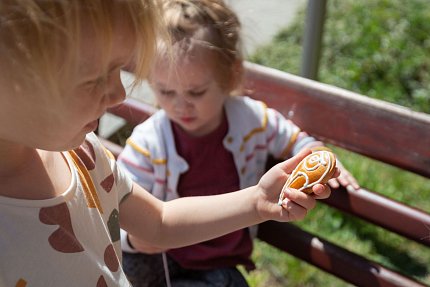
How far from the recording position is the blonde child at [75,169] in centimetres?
92

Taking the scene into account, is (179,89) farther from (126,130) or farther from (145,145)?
(126,130)

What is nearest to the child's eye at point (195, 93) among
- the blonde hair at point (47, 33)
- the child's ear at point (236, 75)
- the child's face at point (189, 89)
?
the child's face at point (189, 89)

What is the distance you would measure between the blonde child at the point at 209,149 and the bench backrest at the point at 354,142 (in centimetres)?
6

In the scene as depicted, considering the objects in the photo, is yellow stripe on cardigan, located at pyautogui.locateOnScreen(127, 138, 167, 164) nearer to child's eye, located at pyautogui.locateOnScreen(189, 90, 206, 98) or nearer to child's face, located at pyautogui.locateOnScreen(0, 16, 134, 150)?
child's eye, located at pyautogui.locateOnScreen(189, 90, 206, 98)

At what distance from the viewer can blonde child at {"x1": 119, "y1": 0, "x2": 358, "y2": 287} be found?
6.22 feet

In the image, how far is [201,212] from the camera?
1.49 m

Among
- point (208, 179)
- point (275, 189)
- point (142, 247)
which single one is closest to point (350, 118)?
point (208, 179)

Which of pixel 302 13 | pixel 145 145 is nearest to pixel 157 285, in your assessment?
pixel 145 145

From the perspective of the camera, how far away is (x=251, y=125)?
78.2 inches

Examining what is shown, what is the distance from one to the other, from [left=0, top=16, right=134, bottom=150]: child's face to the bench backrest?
3.12 feet

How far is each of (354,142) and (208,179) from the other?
449 mm

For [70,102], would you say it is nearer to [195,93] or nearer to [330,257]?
[195,93]

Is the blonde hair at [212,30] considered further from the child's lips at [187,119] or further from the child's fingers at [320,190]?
the child's fingers at [320,190]

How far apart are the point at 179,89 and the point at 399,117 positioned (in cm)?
61
